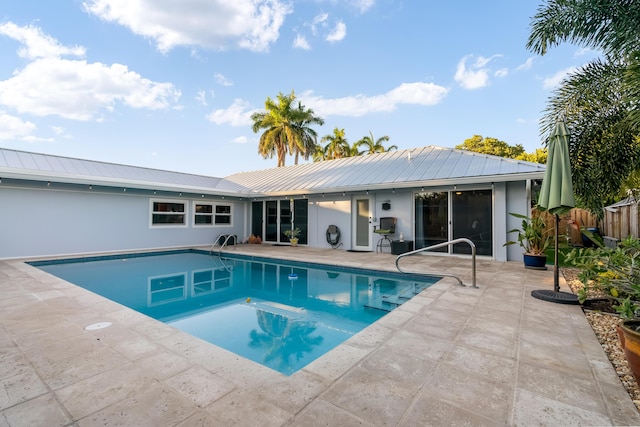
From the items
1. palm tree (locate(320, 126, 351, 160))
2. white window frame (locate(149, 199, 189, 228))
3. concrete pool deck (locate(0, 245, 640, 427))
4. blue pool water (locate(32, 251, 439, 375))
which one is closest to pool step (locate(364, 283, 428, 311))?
blue pool water (locate(32, 251, 439, 375))

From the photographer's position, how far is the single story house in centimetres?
796

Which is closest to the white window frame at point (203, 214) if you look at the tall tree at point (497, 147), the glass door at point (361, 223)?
the glass door at point (361, 223)

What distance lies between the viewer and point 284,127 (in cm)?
2161

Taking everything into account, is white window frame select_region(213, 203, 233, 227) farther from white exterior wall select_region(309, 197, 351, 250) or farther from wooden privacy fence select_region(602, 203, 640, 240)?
wooden privacy fence select_region(602, 203, 640, 240)

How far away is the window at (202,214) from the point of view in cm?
1193

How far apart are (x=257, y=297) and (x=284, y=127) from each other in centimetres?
1782

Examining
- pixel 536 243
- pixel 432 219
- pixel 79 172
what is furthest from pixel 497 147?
pixel 79 172

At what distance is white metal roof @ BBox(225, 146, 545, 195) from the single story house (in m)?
0.04

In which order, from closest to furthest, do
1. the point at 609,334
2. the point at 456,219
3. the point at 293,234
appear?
the point at 609,334
the point at 456,219
the point at 293,234

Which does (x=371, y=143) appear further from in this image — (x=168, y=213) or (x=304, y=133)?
(x=168, y=213)

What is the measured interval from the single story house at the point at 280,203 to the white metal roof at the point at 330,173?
37 mm

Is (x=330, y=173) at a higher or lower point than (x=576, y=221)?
higher

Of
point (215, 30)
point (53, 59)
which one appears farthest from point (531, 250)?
point (53, 59)

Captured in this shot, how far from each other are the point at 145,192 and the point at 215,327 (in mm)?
8190
